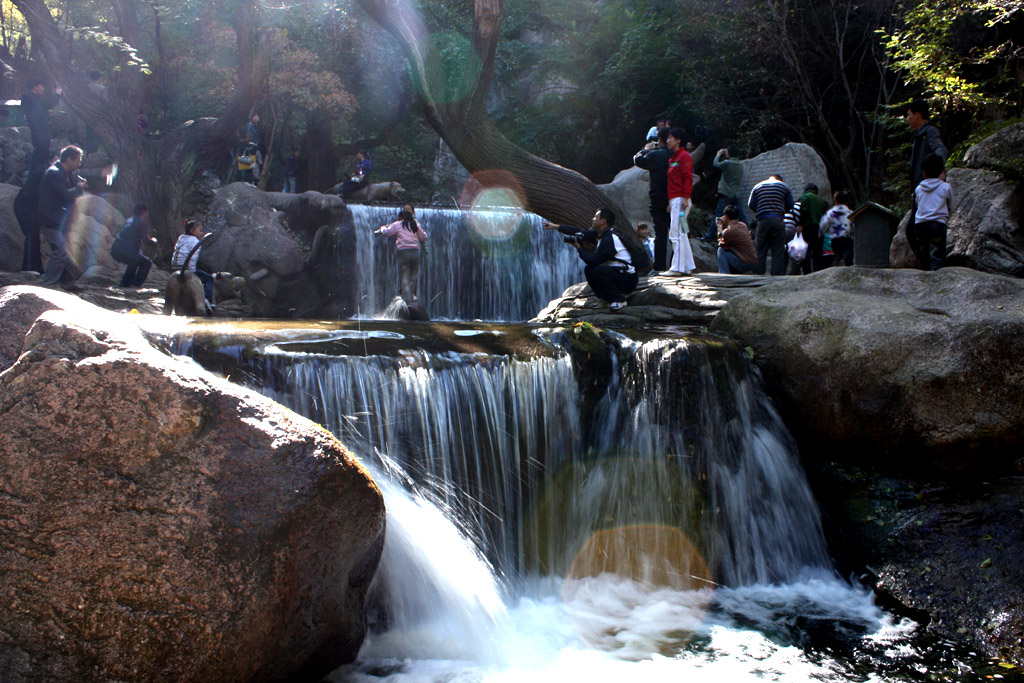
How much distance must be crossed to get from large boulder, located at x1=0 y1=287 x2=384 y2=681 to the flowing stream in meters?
0.83

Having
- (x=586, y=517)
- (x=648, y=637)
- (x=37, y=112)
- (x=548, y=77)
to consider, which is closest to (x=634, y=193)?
(x=548, y=77)

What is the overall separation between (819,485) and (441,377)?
11.1 feet

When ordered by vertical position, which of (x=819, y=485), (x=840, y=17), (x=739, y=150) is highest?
(x=840, y=17)

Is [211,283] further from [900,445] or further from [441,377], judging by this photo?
[900,445]

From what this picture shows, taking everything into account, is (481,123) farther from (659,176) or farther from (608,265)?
(659,176)

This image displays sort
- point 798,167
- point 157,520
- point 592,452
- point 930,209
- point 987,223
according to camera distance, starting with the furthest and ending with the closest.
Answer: point 798,167, point 987,223, point 930,209, point 592,452, point 157,520

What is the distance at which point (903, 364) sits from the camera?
20.8 feet

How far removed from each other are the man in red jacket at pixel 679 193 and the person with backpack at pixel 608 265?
1314mm

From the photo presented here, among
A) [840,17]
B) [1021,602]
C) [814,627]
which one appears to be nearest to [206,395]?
[814,627]

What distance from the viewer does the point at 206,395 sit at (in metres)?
3.39

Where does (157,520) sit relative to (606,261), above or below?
below

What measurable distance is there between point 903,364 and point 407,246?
24.9 ft

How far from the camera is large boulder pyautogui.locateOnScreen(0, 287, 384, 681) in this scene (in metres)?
2.96

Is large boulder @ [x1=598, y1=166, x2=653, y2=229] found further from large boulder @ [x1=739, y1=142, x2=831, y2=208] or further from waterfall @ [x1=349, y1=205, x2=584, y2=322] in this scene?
waterfall @ [x1=349, y1=205, x2=584, y2=322]
